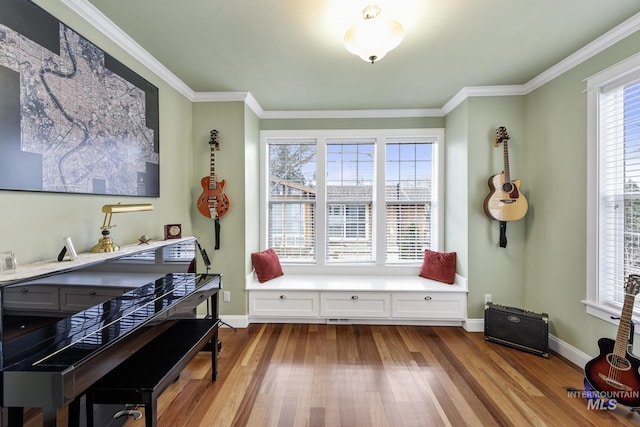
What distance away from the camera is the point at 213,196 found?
2893 millimetres

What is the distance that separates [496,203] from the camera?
275 centimetres

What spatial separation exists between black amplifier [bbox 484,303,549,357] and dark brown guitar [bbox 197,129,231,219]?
118 inches

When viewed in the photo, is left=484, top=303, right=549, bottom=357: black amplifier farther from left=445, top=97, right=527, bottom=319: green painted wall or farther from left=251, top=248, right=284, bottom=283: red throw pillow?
left=251, top=248, right=284, bottom=283: red throw pillow

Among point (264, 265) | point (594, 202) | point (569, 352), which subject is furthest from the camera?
point (264, 265)

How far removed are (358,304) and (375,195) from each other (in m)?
1.44

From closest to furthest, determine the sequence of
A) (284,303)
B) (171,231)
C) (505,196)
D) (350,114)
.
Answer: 1. (171,231)
2. (505,196)
3. (284,303)
4. (350,114)

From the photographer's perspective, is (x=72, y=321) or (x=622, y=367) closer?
(x=72, y=321)

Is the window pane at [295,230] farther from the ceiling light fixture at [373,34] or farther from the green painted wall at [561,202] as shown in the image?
the green painted wall at [561,202]

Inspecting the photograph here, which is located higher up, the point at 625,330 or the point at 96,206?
the point at 96,206

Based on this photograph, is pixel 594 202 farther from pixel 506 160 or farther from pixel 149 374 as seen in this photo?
pixel 149 374

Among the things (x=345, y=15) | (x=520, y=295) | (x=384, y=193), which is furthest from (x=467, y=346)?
(x=345, y=15)

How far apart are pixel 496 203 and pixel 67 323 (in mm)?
3413

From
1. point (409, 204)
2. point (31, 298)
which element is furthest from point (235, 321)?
point (409, 204)

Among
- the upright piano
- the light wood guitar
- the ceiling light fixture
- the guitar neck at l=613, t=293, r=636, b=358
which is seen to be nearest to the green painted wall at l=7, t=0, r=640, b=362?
the light wood guitar
